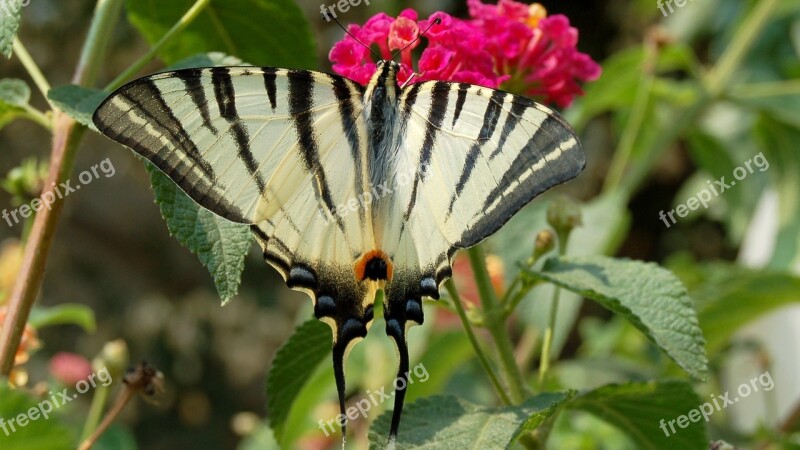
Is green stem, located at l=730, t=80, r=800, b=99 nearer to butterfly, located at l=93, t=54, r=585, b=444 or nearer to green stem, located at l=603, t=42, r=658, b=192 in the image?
green stem, located at l=603, t=42, r=658, b=192

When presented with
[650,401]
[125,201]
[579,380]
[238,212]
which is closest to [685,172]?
[579,380]

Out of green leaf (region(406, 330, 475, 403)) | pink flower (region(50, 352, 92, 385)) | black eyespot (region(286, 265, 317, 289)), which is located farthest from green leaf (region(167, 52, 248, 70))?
pink flower (region(50, 352, 92, 385))

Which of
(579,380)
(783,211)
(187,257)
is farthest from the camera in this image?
(187,257)

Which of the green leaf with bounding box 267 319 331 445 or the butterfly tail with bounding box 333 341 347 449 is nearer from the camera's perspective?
the butterfly tail with bounding box 333 341 347 449

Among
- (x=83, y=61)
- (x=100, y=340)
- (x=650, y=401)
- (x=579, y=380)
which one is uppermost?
(x=83, y=61)

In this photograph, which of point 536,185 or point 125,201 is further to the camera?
point 125,201

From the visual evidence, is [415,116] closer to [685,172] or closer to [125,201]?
[685,172]

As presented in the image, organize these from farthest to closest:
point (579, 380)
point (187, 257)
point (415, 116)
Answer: point (187, 257), point (579, 380), point (415, 116)
